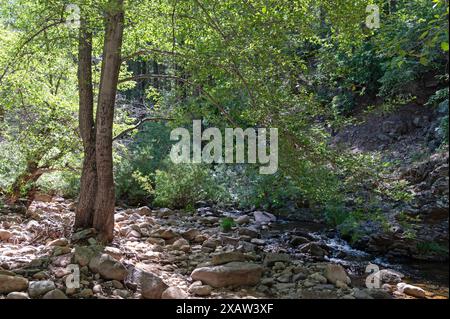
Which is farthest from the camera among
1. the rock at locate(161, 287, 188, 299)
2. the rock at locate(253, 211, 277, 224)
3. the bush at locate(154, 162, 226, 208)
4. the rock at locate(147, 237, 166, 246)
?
the bush at locate(154, 162, 226, 208)

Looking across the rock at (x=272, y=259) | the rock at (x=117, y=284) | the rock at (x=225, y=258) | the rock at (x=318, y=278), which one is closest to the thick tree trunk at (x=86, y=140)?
the rock at (x=117, y=284)

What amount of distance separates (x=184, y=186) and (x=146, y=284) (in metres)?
7.07

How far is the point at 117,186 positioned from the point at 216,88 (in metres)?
7.31

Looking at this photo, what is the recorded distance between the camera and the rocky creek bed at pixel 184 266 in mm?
4570

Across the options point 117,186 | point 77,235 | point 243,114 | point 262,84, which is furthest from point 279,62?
point 117,186

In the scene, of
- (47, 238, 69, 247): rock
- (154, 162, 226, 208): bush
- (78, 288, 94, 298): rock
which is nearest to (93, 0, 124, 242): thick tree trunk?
(47, 238, 69, 247): rock

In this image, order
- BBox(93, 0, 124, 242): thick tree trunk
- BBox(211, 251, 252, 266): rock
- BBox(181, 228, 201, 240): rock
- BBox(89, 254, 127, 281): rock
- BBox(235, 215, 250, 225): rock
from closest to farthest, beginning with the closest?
1. BBox(89, 254, 127, 281): rock
2. BBox(211, 251, 252, 266): rock
3. BBox(93, 0, 124, 242): thick tree trunk
4. BBox(181, 228, 201, 240): rock
5. BBox(235, 215, 250, 225): rock

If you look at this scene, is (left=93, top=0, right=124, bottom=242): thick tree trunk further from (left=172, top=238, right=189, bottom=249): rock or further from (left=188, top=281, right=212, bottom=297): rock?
(left=188, top=281, right=212, bottom=297): rock

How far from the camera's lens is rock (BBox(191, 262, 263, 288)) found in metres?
4.87

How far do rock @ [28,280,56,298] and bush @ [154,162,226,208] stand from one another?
6.87 m

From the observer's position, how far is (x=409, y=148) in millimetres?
11281

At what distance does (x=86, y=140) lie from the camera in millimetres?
6602

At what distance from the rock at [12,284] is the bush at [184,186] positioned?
6.88m
